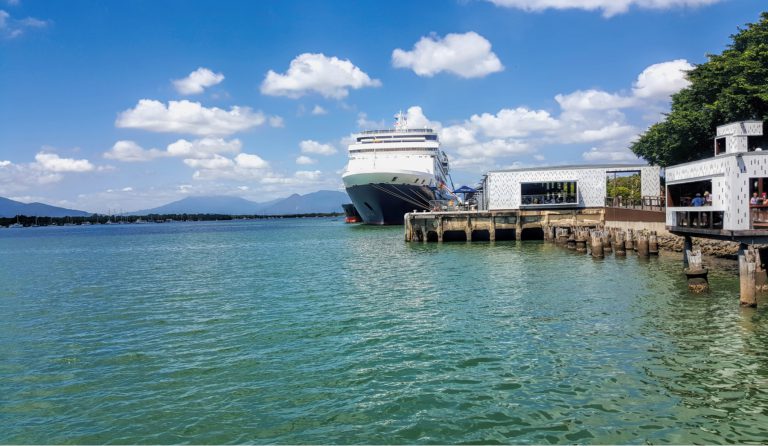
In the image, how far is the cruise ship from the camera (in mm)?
66625

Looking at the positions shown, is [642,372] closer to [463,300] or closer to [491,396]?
[491,396]

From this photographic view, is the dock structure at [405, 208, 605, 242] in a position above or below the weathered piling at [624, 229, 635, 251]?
above

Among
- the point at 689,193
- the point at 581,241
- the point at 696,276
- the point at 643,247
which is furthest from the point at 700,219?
the point at 581,241

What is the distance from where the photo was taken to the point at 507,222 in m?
44.3

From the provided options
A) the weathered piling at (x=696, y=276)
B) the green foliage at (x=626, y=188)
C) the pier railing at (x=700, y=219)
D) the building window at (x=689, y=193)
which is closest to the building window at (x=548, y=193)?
the green foliage at (x=626, y=188)

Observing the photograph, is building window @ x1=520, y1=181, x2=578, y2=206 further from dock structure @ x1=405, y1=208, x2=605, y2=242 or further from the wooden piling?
the wooden piling

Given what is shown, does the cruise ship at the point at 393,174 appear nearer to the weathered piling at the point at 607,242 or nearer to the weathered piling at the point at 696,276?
the weathered piling at the point at 607,242

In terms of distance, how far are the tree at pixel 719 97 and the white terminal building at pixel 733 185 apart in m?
14.3

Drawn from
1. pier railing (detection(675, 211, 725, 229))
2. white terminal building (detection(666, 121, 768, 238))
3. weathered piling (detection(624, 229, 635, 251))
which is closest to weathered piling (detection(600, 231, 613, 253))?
weathered piling (detection(624, 229, 635, 251))

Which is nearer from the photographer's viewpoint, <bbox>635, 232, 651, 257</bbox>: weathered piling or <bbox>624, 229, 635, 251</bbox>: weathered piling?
<bbox>635, 232, 651, 257</bbox>: weathered piling

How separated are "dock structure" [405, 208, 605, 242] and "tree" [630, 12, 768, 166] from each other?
8.28m

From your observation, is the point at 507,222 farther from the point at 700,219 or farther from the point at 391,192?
the point at 391,192

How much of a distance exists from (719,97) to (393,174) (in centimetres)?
3736

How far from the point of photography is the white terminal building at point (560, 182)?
143ft
